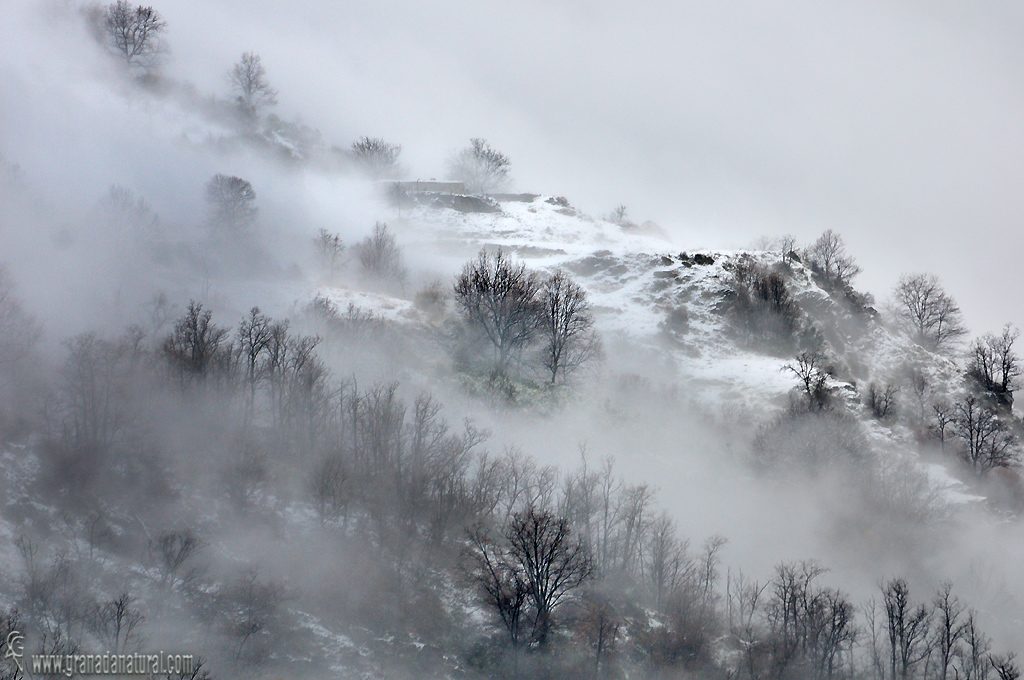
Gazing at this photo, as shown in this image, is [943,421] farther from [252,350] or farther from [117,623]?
[117,623]

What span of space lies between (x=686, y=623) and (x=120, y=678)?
29833 millimetres

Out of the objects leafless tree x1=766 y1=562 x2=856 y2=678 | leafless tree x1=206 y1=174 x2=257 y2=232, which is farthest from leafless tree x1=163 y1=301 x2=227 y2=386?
leafless tree x1=766 y1=562 x2=856 y2=678

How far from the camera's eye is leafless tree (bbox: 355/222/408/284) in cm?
6988

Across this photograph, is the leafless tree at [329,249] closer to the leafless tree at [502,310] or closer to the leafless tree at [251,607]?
the leafless tree at [502,310]

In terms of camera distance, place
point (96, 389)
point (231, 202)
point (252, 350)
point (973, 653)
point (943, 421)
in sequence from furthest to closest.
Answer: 1. point (231, 202)
2. point (943, 421)
3. point (252, 350)
4. point (96, 389)
5. point (973, 653)

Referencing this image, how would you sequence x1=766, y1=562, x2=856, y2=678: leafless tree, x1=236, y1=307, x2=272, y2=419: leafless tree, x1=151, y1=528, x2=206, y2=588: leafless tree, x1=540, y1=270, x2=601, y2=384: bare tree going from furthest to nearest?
x1=540, y1=270, x2=601, y2=384: bare tree, x1=236, y1=307, x2=272, y2=419: leafless tree, x1=766, y1=562, x2=856, y2=678: leafless tree, x1=151, y1=528, x2=206, y2=588: leafless tree

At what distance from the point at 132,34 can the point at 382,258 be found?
6372 centimetres

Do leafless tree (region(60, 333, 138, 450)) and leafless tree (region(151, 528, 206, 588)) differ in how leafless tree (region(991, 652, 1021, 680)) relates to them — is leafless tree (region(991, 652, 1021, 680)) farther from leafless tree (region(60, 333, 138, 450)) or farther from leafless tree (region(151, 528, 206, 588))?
leafless tree (region(60, 333, 138, 450))

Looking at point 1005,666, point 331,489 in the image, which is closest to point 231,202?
point 331,489

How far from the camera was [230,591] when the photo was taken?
3475 centimetres

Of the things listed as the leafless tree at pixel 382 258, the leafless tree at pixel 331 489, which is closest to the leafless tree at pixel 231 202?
the leafless tree at pixel 382 258

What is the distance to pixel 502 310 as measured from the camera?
54969 millimetres

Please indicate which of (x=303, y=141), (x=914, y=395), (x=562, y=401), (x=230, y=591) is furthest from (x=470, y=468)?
(x=303, y=141)

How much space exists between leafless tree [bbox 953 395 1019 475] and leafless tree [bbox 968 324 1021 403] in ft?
17.5
